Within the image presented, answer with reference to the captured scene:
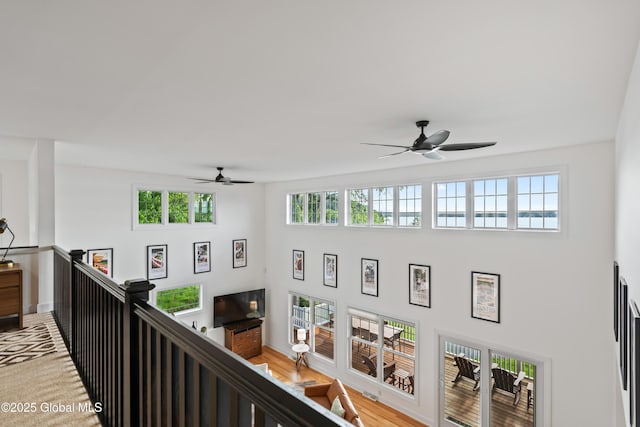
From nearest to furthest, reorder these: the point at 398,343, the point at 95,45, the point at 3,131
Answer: the point at 95,45 < the point at 3,131 < the point at 398,343

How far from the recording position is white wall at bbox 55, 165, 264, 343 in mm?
6340

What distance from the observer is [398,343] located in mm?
6703

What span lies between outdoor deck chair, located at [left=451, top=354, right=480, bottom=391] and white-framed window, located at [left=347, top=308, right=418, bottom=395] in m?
0.76

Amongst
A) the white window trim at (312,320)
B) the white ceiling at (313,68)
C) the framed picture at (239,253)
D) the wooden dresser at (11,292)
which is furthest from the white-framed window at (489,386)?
the wooden dresser at (11,292)

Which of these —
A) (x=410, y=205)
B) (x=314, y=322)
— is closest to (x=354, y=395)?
(x=314, y=322)

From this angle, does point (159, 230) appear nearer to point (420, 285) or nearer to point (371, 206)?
point (371, 206)

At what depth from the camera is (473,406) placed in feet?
18.2

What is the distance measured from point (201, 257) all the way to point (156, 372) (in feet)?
23.9

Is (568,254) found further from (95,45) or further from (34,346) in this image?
(34,346)

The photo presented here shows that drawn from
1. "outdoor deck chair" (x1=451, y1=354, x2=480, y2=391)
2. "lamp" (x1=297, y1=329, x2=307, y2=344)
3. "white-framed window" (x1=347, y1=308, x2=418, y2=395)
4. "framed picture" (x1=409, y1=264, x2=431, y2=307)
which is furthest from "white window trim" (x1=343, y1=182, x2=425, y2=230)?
"lamp" (x1=297, y1=329, x2=307, y2=344)

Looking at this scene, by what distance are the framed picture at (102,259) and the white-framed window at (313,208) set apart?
417 centimetres

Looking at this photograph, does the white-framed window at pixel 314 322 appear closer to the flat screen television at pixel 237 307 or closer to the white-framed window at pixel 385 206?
the flat screen television at pixel 237 307

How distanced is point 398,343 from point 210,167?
5076 mm

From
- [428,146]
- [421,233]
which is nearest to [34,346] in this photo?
[428,146]
